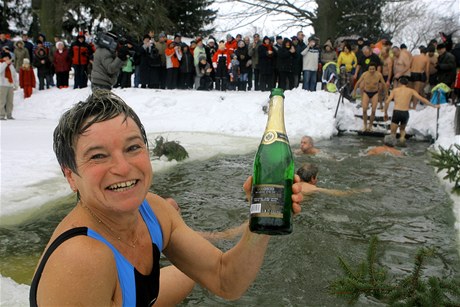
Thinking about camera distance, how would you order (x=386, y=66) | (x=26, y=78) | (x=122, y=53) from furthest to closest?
(x=26, y=78) → (x=386, y=66) → (x=122, y=53)

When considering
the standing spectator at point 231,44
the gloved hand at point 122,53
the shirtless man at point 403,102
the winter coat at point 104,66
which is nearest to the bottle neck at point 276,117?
the gloved hand at point 122,53

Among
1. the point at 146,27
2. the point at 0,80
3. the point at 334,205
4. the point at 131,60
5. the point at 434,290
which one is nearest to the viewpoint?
the point at 434,290

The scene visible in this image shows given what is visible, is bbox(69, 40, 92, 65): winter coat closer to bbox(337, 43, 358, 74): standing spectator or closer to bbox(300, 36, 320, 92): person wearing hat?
bbox(300, 36, 320, 92): person wearing hat

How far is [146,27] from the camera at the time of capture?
84.6ft

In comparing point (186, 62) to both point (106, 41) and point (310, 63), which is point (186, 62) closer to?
point (310, 63)

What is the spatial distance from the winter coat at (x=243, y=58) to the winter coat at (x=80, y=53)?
17.4 feet

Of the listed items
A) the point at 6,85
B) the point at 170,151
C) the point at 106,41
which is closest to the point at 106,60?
the point at 106,41

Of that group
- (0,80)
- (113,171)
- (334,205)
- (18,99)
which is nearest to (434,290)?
(113,171)

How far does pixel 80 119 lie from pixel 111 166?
22 cm

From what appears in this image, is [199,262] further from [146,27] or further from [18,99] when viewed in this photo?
[146,27]

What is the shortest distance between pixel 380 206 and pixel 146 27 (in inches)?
853

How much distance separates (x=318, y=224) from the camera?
5.82 metres

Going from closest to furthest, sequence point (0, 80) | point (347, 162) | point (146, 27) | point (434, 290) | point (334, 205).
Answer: point (434, 290), point (334, 205), point (347, 162), point (0, 80), point (146, 27)

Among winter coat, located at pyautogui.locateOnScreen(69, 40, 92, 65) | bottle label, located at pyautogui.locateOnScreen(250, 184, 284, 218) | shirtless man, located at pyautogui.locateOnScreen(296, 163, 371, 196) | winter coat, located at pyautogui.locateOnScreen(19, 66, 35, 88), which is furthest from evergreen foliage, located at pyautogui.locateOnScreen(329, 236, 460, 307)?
winter coat, located at pyautogui.locateOnScreen(19, 66, 35, 88)
